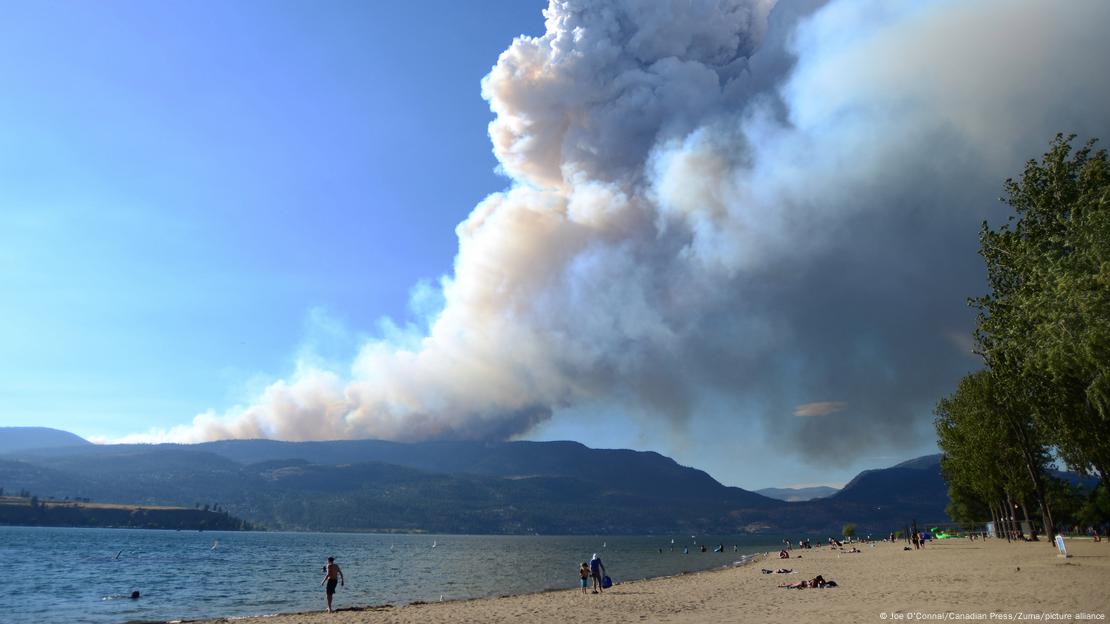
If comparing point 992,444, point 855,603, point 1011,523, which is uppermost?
point 992,444

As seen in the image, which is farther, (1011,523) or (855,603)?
(1011,523)

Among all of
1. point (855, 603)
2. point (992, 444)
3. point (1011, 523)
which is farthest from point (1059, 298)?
point (1011, 523)

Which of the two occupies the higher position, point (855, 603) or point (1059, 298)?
point (1059, 298)

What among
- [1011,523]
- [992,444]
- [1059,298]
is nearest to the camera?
[1059,298]

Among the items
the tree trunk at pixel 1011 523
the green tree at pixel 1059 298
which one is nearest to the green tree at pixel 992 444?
the tree trunk at pixel 1011 523

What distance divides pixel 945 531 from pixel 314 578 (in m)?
97.7

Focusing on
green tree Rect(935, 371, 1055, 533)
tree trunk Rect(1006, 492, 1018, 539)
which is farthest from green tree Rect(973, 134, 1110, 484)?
tree trunk Rect(1006, 492, 1018, 539)

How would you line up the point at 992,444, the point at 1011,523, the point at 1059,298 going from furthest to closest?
the point at 1011,523, the point at 992,444, the point at 1059,298

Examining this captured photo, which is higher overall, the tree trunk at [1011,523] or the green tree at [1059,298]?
the green tree at [1059,298]

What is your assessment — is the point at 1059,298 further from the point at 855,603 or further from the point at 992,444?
the point at 992,444

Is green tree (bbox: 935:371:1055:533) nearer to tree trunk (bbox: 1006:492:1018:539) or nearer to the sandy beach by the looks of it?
tree trunk (bbox: 1006:492:1018:539)

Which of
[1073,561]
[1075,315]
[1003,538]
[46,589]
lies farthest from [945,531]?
[46,589]

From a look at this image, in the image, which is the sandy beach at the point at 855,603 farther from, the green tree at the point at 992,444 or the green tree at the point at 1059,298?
the green tree at the point at 992,444

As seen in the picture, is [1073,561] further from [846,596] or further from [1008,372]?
[846,596]
